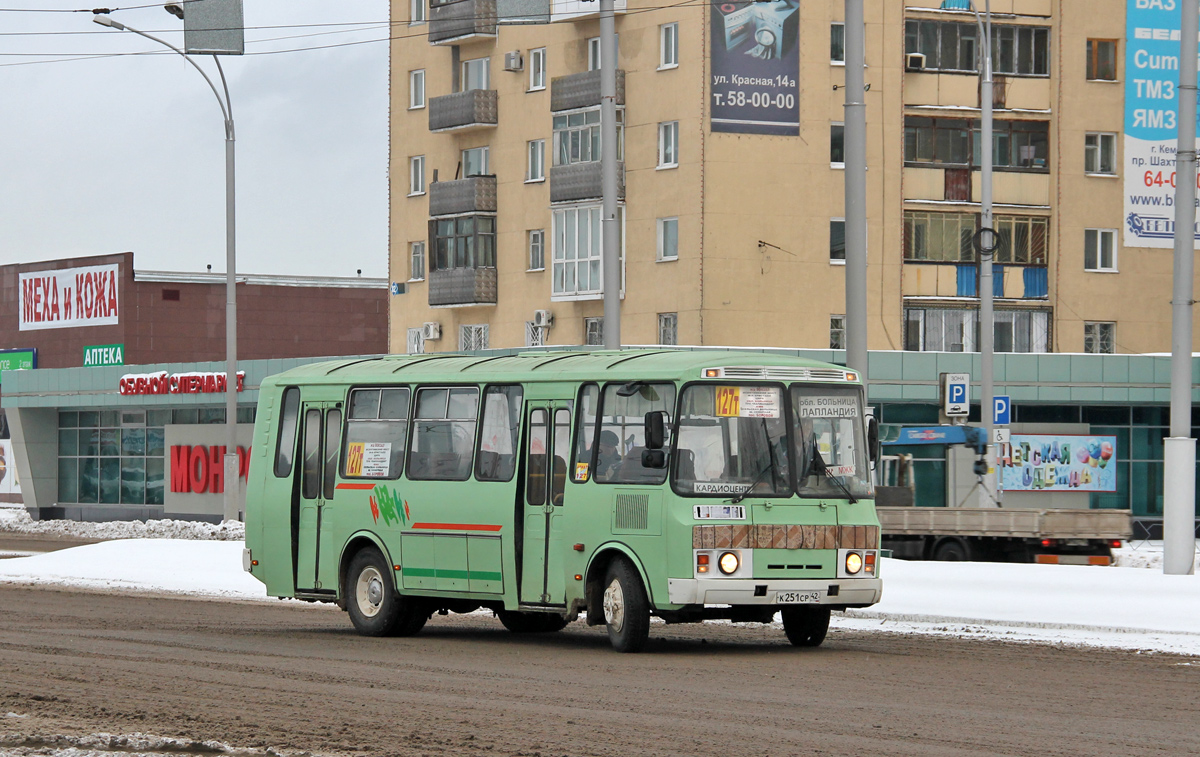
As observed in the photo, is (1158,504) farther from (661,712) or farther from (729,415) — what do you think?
(661,712)

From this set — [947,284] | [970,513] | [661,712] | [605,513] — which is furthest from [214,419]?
[661,712]

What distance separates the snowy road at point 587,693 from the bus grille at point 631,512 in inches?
44.1

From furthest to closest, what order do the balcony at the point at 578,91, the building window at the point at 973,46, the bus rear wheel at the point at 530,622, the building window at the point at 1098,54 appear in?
the building window at the point at 1098,54 < the balcony at the point at 578,91 < the building window at the point at 973,46 < the bus rear wheel at the point at 530,622

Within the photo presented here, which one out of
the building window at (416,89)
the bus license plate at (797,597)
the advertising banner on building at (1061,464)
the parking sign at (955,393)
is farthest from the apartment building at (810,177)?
the bus license plate at (797,597)

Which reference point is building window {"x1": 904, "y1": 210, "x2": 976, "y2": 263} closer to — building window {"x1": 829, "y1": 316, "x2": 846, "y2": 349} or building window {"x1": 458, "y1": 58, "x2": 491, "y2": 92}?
building window {"x1": 829, "y1": 316, "x2": 846, "y2": 349}

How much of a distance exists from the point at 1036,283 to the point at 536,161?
1446 cm

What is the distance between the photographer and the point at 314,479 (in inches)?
747

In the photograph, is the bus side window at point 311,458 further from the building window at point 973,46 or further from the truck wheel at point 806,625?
the building window at point 973,46

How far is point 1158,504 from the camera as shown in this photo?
1863 inches

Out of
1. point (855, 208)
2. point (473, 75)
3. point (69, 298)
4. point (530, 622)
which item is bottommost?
point (530, 622)

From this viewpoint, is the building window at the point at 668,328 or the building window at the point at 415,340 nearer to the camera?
the building window at the point at 668,328

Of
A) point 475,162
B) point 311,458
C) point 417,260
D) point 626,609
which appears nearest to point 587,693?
point 626,609

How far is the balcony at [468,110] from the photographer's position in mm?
53812

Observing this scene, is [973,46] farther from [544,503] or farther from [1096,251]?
[544,503]
